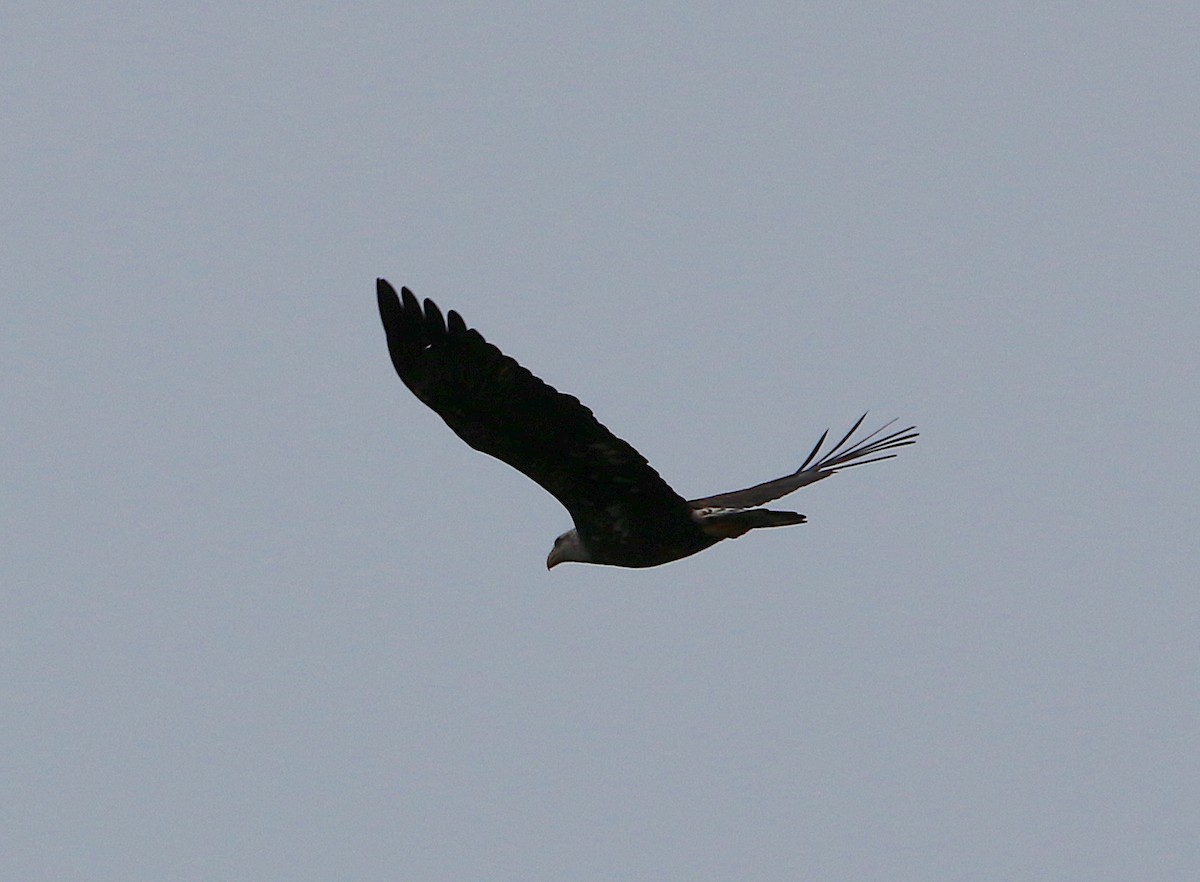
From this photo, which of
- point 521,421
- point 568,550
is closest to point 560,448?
point 521,421

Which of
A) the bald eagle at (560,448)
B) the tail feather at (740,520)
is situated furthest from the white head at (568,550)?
the tail feather at (740,520)

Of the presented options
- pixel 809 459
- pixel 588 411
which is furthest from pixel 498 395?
pixel 809 459

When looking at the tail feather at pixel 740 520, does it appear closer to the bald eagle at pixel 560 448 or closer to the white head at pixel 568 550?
the bald eagle at pixel 560 448

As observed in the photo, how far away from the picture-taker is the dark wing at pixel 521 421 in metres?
9.35

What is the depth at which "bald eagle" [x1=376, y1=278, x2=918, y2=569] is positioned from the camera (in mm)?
9375

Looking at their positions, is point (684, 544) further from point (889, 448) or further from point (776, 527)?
point (889, 448)

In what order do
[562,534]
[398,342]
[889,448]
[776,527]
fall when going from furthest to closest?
[889,448]
[562,534]
[776,527]
[398,342]

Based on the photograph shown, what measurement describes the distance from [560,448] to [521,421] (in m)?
0.36

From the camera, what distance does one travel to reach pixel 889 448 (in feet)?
40.7

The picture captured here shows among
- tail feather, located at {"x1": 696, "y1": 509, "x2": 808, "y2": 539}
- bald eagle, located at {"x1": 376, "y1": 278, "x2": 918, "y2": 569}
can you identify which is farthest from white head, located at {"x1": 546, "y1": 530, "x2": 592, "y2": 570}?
tail feather, located at {"x1": 696, "y1": 509, "x2": 808, "y2": 539}

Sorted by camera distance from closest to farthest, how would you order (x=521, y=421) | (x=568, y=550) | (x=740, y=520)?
1. (x=521, y=421)
2. (x=740, y=520)
3. (x=568, y=550)

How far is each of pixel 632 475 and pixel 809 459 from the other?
272 centimetres

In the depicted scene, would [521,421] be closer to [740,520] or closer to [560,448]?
[560,448]

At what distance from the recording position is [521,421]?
9.84 meters
